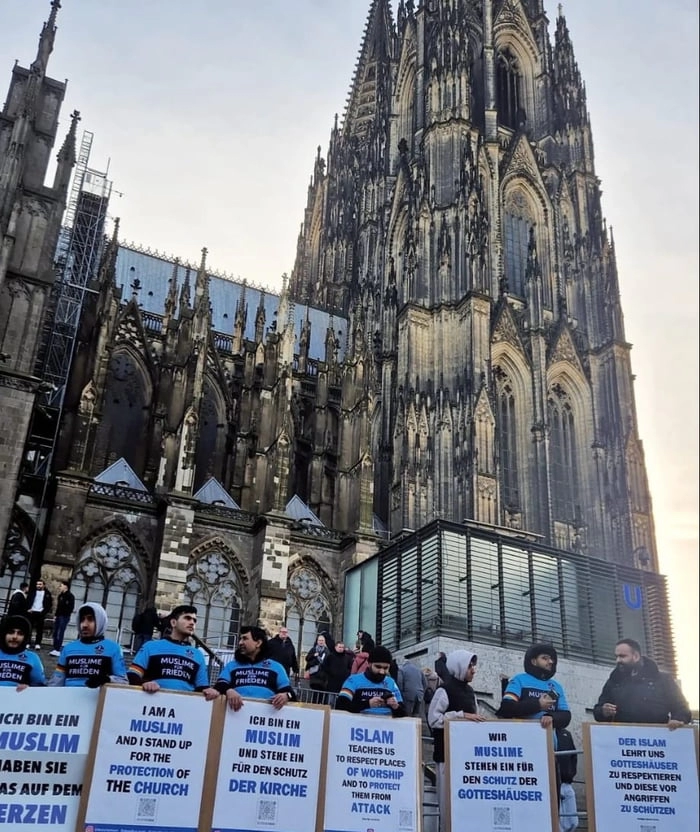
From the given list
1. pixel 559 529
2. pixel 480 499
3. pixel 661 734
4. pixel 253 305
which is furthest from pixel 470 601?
pixel 253 305

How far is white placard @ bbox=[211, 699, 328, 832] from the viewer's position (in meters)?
6.96

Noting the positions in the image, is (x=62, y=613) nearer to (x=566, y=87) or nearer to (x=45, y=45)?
(x=45, y=45)

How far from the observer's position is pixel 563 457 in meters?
34.1

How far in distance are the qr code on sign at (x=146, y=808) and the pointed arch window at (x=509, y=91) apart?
38253 millimetres

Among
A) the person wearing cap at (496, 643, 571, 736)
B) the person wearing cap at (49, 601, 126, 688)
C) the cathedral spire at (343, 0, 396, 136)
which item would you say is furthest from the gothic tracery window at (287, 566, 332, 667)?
the cathedral spire at (343, 0, 396, 136)

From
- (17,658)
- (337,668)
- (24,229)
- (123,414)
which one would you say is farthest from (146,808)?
(123,414)

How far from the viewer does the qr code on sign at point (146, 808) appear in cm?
668

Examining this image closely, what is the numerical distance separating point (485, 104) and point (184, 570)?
83.5ft

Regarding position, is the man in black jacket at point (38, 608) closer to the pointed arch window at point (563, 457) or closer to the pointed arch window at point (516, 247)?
the pointed arch window at point (563, 457)

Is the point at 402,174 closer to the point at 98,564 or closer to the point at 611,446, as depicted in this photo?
the point at 611,446

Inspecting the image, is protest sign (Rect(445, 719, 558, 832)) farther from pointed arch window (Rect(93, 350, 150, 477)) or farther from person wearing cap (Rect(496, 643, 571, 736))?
pointed arch window (Rect(93, 350, 150, 477))

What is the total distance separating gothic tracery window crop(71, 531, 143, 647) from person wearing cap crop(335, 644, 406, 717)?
63.2ft

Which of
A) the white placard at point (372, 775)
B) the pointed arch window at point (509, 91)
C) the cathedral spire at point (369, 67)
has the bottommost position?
the white placard at point (372, 775)

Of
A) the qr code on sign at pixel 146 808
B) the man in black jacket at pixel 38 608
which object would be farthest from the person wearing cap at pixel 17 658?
the man in black jacket at pixel 38 608
